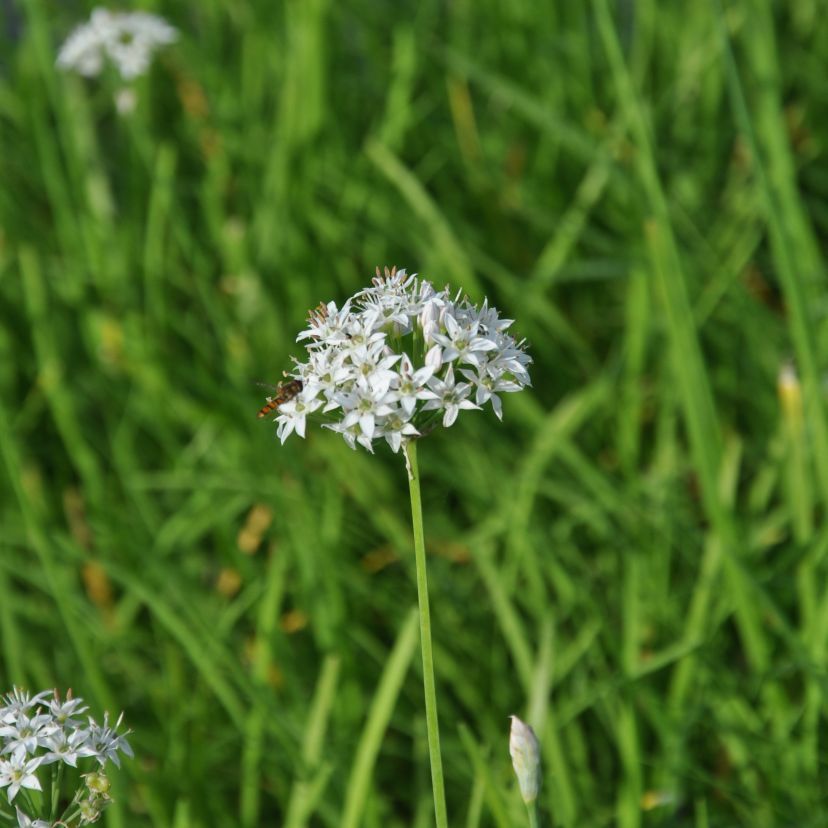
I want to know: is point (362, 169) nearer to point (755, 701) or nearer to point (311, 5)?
point (311, 5)

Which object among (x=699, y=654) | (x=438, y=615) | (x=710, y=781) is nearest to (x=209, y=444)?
(x=438, y=615)

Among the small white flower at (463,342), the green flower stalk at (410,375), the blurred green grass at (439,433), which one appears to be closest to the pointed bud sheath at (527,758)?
the green flower stalk at (410,375)

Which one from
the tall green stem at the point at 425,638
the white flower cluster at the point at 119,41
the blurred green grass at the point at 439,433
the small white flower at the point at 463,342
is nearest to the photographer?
the tall green stem at the point at 425,638

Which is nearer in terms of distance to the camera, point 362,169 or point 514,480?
point 514,480

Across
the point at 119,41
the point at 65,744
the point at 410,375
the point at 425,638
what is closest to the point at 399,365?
the point at 410,375

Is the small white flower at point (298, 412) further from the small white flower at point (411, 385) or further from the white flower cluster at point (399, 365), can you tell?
the small white flower at point (411, 385)

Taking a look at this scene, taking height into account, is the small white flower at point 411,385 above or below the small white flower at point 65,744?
above

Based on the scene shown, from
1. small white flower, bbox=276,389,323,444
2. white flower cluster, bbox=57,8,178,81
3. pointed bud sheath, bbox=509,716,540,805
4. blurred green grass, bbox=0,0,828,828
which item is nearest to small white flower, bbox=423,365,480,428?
small white flower, bbox=276,389,323,444
